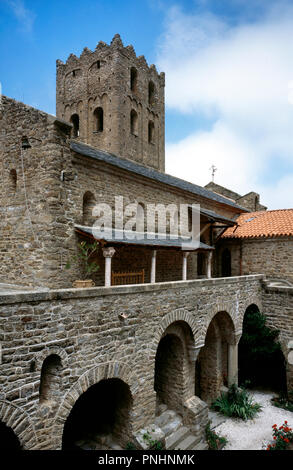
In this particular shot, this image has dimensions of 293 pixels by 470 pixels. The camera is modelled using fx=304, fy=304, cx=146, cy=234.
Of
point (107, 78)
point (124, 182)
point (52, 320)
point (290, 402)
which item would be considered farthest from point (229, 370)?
point (107, 78)

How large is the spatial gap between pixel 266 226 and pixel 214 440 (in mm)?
11253

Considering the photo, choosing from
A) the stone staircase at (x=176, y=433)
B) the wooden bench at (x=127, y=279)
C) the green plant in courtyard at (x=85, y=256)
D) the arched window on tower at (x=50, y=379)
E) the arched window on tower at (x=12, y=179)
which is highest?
the arched window on tower at (x=12, y=179)

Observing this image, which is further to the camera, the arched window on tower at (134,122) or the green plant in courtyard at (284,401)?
the arched window on tower at (134,122)

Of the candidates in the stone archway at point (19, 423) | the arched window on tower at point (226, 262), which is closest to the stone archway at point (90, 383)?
the stone archway at point (19, 423)

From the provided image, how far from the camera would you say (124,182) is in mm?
11883

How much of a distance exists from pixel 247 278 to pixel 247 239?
4.31 meters

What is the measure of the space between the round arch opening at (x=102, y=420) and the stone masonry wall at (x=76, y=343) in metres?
0.38

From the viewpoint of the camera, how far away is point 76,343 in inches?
244

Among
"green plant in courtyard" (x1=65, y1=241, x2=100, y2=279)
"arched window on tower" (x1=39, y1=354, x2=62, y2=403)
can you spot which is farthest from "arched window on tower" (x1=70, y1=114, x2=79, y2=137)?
"arched window on tower" (x1=39, y1=354, x2=62, y2=403)

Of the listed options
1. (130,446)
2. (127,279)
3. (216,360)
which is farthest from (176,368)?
(127,279)

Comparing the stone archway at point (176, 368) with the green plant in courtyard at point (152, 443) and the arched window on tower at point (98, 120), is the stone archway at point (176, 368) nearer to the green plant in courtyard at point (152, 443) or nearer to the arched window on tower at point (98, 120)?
the green plant in courtyard at point (152, 443)

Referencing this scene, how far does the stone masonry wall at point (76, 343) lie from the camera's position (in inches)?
203

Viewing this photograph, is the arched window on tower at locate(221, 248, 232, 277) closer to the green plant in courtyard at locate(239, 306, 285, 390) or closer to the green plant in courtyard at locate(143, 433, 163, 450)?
the green plant in courtyard at locate(239, 306, 285, 390)
